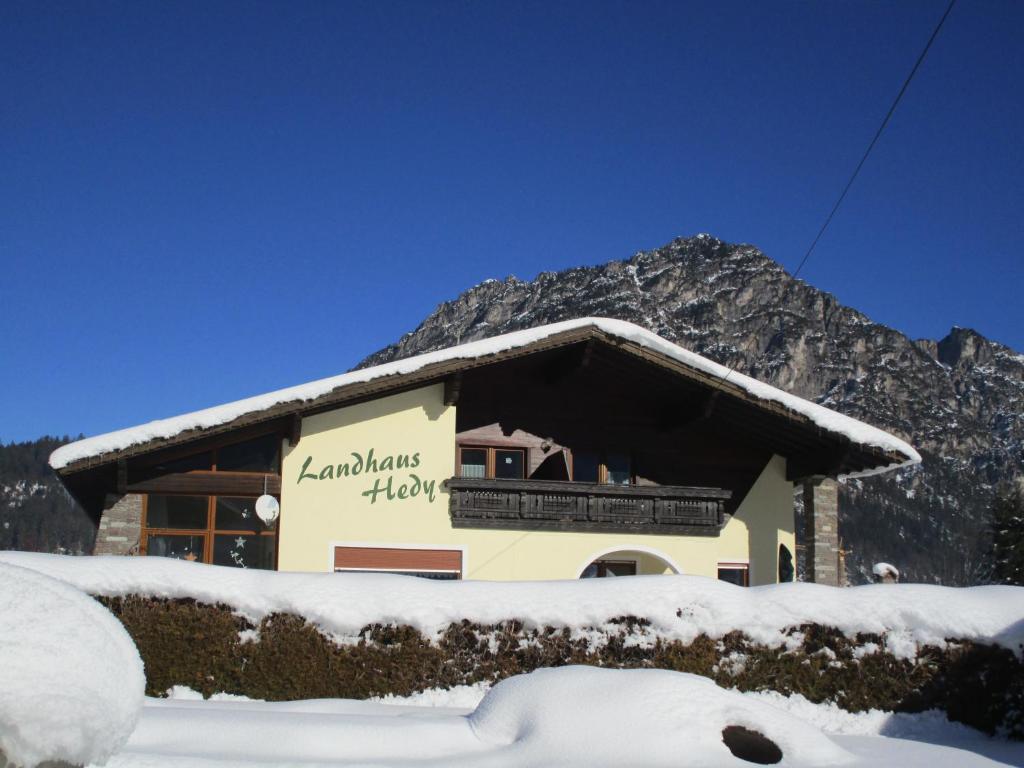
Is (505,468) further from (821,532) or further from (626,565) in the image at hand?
(821,532)

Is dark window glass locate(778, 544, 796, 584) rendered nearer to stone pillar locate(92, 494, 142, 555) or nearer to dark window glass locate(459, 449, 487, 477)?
dark window glass locate(459, 449, 487, 477)

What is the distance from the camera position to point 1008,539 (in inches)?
1745

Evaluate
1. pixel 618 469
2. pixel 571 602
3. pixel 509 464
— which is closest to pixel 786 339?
pixel 618 469

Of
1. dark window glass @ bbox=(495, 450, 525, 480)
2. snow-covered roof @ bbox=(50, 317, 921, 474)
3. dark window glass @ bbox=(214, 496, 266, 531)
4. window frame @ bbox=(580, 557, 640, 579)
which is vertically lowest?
window frame @ bbox=(580, 557, 640, 579)

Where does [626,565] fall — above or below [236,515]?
below

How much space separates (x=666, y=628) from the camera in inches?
364

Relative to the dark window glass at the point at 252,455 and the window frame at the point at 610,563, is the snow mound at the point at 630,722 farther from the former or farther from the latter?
the window frame at the point at 610,563

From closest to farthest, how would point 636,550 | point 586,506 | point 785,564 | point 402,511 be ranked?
point 402,511, point 586,506, point 636,550, point 785,564

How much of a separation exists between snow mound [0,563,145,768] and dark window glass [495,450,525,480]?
39.5 ft

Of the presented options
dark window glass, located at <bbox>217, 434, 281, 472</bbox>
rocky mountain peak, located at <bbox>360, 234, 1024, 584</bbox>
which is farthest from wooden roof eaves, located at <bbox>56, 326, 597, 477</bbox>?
rocky mountain peak, located at <bbox>360, 234, 1024, 584</bbox>

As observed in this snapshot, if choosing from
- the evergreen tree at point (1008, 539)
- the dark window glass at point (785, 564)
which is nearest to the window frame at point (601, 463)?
the dark window glass at point (785, 564)

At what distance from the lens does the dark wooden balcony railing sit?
53.3ft

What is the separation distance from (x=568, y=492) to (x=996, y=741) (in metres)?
8.79

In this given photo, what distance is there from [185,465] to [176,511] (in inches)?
32.1
